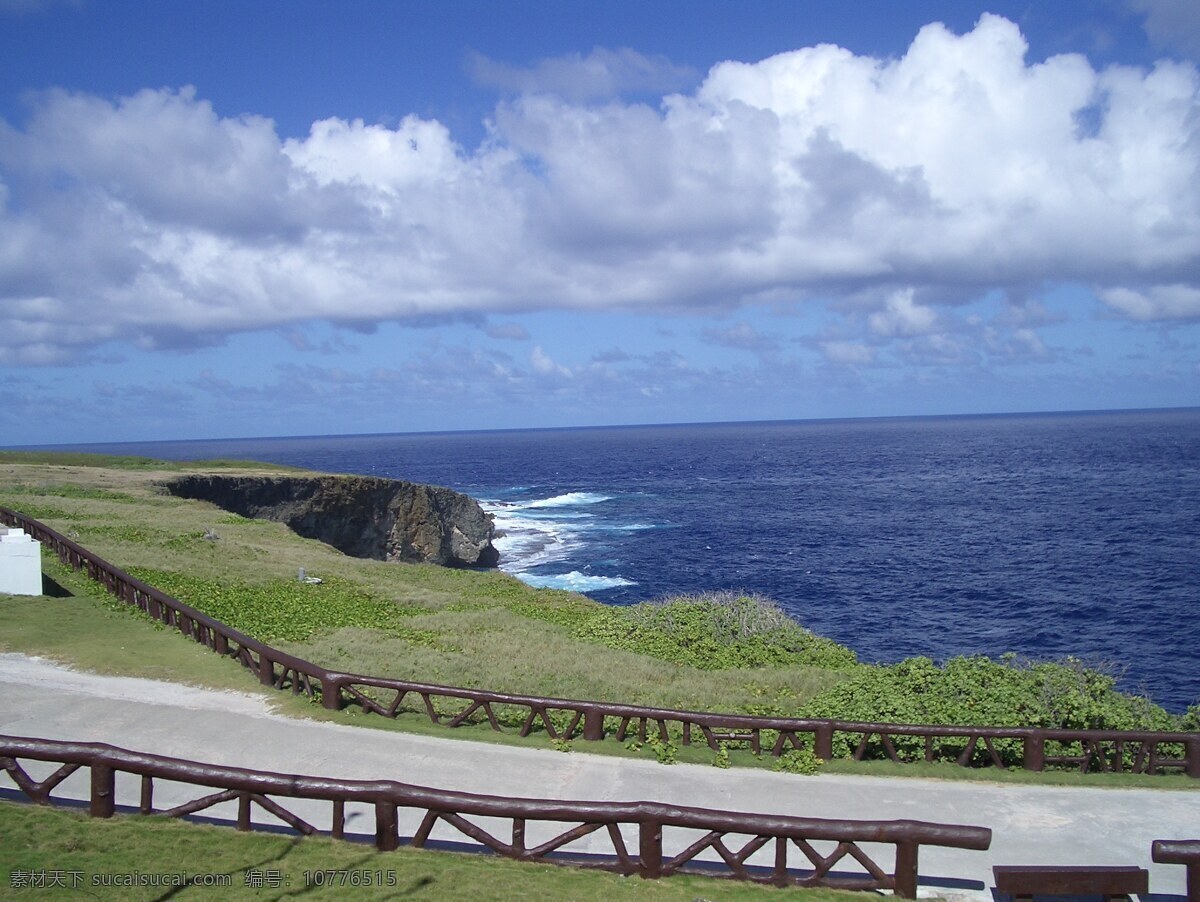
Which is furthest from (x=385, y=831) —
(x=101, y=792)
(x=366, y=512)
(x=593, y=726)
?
(x=366, y=512)

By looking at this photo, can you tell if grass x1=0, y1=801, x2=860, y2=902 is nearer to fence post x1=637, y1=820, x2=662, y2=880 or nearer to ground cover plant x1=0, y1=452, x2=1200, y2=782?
fence post x1=637, y1=820, x2=662, y2=880

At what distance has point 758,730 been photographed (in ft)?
48.8

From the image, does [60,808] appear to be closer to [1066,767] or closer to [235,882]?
[235,882]

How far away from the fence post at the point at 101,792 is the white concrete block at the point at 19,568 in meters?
14.4

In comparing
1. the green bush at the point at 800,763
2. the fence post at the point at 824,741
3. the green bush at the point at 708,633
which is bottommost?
the green bush at the point at 708,633

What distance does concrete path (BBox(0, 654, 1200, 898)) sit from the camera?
11.5 metres

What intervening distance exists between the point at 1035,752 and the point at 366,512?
52230 mm

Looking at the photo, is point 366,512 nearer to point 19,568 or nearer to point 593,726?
point 19,568

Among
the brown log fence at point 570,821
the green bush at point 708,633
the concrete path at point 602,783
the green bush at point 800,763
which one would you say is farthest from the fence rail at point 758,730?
the green bush at point 708,633

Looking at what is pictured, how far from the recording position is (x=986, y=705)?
16594 mm

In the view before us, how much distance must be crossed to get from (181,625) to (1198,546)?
6034 cm

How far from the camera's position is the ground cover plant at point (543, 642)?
17.0m

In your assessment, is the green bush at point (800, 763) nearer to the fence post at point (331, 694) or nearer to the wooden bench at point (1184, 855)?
the wooden bench at point (1184, 855)

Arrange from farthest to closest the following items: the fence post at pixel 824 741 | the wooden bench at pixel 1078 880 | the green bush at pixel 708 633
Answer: the green bush at pixel 708 633
the fence post at pixel 824 741
the wooden bench at pixel 1078 880
